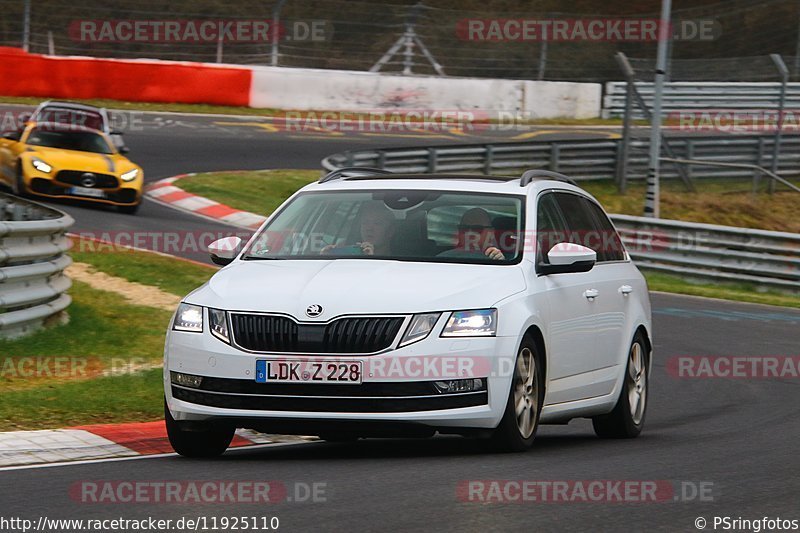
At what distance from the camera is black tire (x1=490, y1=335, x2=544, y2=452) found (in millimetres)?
8094

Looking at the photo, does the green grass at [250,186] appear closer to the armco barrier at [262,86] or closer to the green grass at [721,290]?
the green grass at [721,290]

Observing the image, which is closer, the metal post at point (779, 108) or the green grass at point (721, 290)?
the green grass at point (721, 290)

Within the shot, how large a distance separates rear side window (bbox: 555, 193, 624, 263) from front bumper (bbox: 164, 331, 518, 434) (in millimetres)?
1913

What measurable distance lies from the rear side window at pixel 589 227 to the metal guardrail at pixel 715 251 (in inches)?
518

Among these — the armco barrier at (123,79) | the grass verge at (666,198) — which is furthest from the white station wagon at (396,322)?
the armco barrier at (123,79)

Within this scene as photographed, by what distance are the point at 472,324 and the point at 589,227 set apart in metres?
2.38

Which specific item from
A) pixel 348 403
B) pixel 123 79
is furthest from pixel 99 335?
pixel 123 79

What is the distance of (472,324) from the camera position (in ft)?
26.1

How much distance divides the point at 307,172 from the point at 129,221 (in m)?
8.19

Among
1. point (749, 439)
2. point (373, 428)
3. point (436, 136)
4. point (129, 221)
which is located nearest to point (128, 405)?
point (373, 428)

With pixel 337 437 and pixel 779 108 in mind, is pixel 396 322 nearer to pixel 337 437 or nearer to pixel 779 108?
pixel 337 437

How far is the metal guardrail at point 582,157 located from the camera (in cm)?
2730

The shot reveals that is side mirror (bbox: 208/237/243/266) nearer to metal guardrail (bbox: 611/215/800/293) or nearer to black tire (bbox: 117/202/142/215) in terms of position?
black tire (bbox: 117/202/142/215)

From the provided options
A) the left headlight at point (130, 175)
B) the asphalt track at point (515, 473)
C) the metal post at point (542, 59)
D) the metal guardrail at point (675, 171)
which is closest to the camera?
the asphalt track at point (515, 473)
